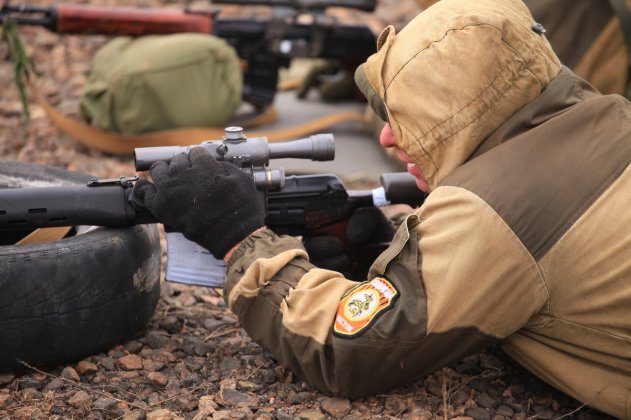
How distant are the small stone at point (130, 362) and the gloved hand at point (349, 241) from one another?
80 cm

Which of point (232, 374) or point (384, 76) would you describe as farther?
point (232, 374)

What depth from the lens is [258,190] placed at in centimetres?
323

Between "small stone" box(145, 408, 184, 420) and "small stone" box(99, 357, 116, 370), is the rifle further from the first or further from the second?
"small stone" box(145, 408, 184, 420)

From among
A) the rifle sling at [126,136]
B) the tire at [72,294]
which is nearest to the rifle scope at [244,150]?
the tire at [72,294]

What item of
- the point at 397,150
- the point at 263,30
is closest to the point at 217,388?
the point at 397,150

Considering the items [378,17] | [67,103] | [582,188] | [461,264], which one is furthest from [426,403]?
[378,17]

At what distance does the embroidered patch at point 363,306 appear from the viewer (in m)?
2.67

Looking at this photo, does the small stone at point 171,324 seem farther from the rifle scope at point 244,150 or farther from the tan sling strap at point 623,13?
the tan sling strap at point 623,13

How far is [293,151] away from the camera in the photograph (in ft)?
10.8

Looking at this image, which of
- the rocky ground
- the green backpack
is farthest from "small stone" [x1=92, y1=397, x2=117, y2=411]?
the green backpack

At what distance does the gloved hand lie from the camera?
3.56 meters

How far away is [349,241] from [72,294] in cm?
115

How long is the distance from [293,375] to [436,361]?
0.64 m

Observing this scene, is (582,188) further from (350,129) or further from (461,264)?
(350,129)
